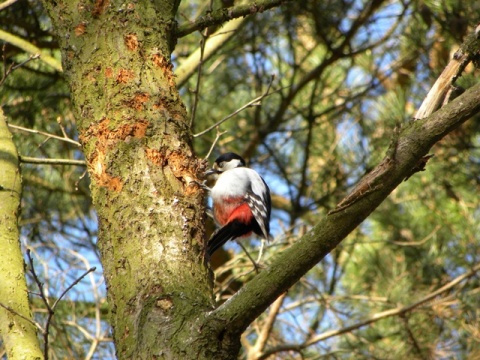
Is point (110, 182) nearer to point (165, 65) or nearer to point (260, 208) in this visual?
point (165, 65)

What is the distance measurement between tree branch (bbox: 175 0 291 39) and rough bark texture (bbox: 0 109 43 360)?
0.71 metres

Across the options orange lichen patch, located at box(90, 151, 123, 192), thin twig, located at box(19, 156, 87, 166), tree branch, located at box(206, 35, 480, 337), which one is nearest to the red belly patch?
thin twig, located at box(19, 156, 87, 166)

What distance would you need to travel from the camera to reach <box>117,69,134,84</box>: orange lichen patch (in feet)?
6.47

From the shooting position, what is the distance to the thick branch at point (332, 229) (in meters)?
1.48

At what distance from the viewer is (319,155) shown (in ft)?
16.7

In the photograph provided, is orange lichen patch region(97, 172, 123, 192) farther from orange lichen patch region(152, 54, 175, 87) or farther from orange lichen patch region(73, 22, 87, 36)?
orange lichen patch region(73, 22, 87, 36)

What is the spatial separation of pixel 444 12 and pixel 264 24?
123 cm

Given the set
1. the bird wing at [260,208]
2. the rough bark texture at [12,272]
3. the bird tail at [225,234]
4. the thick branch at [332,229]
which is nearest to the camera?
the thick branch at [332,229]

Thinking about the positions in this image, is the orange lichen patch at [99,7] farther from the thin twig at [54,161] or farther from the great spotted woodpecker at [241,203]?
the great spotted woodpecker at [241,203]

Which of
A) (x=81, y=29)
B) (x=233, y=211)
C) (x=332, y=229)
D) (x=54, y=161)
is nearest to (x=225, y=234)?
(x=233, y=211)

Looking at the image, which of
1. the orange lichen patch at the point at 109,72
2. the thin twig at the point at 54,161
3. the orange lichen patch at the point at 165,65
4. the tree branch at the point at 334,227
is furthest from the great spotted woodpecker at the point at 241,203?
the tree branch at the point at 334,227

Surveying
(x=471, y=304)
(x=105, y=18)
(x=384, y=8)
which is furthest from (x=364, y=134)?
(x=105, y=18)

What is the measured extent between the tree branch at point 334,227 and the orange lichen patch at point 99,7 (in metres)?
1.04

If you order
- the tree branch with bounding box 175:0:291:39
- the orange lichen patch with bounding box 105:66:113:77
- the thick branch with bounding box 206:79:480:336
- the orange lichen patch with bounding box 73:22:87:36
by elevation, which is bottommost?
the thick branch with bounding box 206:79:480:336
